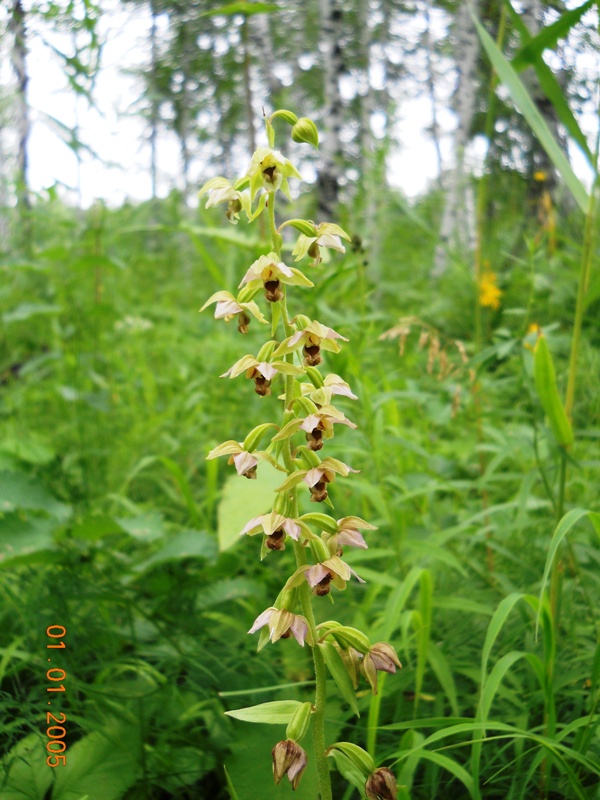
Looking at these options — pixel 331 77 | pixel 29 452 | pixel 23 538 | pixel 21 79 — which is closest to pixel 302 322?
pixel 23 538

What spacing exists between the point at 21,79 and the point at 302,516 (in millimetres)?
4224

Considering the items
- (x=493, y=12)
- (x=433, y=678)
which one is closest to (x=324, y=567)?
(x=433, y=678)

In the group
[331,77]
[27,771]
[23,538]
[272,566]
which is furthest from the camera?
[331,77]

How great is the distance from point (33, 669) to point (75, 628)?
4.9 inches

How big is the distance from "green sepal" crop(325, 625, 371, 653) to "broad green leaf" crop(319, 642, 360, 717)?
0.6 inches

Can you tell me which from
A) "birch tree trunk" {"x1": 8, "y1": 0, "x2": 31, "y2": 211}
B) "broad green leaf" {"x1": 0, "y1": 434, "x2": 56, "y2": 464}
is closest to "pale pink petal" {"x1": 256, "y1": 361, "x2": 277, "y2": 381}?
"broad green leaf" {"x1": 0, "y1": 434, "x2": 56, "y2": 464}

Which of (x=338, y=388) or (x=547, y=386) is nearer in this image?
(x=338, y=388)

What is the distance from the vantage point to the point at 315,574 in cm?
84

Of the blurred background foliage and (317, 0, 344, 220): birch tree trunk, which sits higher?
(317, 0, 344, 220): birch tree trunk

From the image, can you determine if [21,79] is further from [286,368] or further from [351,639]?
[351,639]

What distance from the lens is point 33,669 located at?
50.4 inches

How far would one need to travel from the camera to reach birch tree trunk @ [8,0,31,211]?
236cm

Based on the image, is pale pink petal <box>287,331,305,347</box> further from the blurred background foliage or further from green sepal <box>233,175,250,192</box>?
the blurred background foliage
